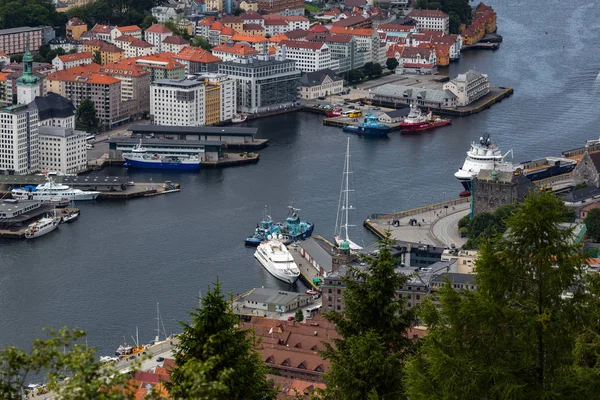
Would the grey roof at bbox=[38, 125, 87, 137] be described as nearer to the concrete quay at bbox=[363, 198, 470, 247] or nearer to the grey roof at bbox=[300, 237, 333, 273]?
the concrete quay at bbox=[363, 198, 470, 247]

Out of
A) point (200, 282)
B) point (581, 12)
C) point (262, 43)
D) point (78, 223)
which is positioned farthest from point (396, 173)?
point (581, 12)

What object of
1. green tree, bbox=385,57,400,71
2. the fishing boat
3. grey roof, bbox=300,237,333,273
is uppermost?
grey roof, bbox=300,237,333,273

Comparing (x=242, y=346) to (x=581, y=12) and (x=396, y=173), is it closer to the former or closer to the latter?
(x=396, y=173)

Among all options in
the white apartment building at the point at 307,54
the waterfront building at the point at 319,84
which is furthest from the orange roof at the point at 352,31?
the waterfront building at the point at 319,84

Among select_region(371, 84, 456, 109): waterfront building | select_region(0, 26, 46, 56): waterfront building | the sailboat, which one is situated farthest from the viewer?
select_region(0, 26, 46, 56): waterfront building

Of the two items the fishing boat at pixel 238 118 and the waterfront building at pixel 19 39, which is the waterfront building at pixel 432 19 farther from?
the fishing boat at pixel 238 118

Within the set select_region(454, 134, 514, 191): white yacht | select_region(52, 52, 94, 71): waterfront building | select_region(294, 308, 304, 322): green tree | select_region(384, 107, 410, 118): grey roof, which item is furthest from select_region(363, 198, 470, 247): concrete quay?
select_region(52, 52, 94, 71): waterfront building
